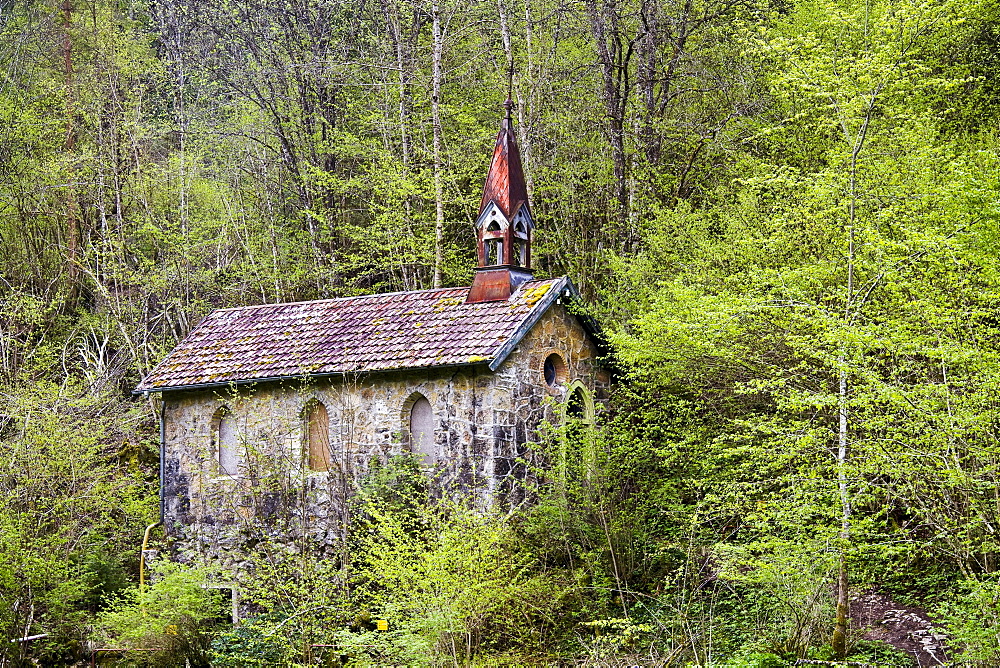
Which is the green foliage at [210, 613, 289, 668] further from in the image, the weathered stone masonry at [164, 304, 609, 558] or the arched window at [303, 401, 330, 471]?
the arched window at [303, 401, 330, 471]

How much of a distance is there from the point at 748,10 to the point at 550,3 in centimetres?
417

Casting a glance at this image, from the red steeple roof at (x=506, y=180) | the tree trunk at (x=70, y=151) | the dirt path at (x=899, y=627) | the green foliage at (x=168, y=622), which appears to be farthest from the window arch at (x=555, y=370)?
the tree trunk at (x=70, y=151)

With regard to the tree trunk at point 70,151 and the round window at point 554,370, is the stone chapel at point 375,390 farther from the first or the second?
the tree trunk at point 70,151

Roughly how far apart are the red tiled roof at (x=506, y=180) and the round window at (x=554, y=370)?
2.42 metres

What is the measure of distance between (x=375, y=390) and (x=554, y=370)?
2.92 metres

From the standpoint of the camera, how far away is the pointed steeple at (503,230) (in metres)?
16.6

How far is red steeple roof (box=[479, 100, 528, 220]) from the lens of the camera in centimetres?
1686

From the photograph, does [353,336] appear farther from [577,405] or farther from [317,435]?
[577,405]

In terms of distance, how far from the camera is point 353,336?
54.6 feet

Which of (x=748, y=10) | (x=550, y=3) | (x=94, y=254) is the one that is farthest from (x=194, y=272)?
(x=748, y=10)

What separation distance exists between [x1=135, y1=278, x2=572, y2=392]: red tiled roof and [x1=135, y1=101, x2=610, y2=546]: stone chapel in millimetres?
35

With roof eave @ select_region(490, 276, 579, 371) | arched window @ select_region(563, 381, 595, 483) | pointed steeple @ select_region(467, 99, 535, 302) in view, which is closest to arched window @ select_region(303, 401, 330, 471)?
pointed steeple @ select_region(467, 99, 535, 302)

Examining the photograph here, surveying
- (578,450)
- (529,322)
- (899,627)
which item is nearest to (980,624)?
(899,627)

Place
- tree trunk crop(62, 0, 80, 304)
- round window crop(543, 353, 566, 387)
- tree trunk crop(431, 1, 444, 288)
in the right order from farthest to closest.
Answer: tree trunk crop(62, 0, 80, 304)
tree trunk crop(431, 1, 444, 288)
round window crop(543, 353, 566, 387)
